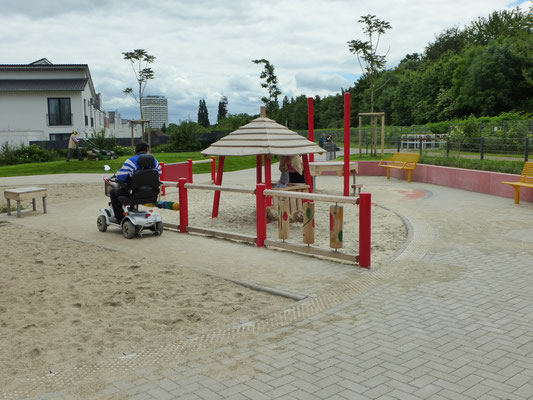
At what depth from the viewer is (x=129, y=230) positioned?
910 cm

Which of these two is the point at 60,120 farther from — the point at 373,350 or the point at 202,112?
the point at 202,112

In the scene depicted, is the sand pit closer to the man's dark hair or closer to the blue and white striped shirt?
the blue and white striped shirt

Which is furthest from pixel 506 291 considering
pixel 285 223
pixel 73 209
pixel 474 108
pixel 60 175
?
pixel 474 108

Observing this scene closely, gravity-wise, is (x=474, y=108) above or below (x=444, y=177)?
above

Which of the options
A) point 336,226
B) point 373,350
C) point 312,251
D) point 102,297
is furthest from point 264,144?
point 373,350

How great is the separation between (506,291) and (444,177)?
12099 millimetres

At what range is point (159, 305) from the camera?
5594mm

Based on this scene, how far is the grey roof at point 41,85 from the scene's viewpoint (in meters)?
42.7

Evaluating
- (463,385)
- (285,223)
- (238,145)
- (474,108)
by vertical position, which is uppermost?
(474,108)

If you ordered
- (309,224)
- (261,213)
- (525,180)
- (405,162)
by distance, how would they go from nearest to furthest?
(309,224)
(261,213)
(525,180)
(405,162)

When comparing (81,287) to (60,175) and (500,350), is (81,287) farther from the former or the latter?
(60,175)

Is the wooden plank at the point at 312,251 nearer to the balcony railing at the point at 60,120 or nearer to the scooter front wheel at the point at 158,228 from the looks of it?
the scooter front wheel at the point at 158,228

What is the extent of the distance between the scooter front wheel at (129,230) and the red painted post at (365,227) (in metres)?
4.23

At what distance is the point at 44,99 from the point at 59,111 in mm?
1517
